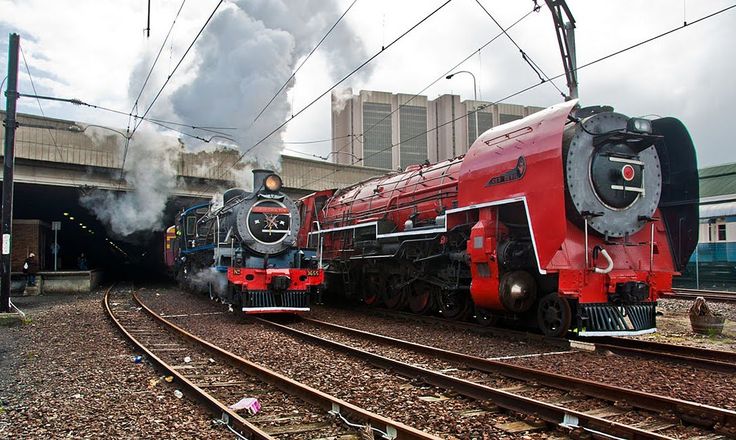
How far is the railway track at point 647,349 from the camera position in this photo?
22.3 ft

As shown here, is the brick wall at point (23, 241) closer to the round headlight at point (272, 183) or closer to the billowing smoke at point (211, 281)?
the billowing smoke at point (211, 281)

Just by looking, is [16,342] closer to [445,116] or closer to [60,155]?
[60,155]

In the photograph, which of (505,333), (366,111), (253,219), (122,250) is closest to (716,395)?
(505,333)

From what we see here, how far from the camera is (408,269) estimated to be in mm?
12125

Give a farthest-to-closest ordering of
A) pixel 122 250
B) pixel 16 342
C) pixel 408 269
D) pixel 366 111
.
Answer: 1. pixel 122 250
2. pixel 366 111
3. pixel 408 269
4. pixel 16 342

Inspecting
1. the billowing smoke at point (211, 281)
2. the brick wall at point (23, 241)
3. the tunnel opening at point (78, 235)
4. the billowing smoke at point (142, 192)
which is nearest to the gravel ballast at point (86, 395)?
the billowing smoke at point (211, 281)

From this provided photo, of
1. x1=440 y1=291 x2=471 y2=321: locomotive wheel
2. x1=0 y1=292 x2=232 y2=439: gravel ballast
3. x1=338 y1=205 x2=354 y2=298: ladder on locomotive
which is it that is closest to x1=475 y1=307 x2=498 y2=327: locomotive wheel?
x1=440 y1=291 x2=471 y2=321: locomotive wheel

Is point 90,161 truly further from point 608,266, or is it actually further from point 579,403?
point 579,403

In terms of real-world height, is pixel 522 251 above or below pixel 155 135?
below

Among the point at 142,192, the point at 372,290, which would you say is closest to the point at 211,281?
the point at 372,290

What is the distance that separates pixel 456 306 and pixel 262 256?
4.89 metres

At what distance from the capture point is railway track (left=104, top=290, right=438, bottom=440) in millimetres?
4613

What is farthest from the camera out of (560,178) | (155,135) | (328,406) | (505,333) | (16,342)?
(155,135)

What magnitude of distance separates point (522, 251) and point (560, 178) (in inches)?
55.0
